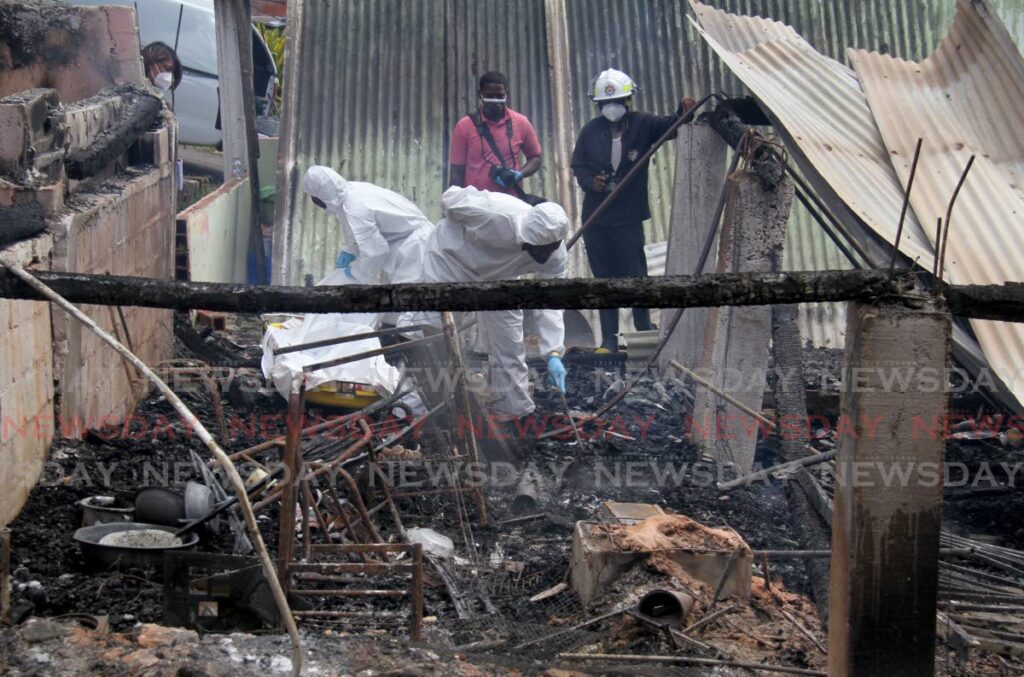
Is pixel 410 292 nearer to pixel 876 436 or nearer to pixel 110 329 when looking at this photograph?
pixel 876 436

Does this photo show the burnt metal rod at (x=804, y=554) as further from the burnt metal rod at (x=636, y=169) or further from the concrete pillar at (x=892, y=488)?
the burnt metal rod at (x=636, y=169)

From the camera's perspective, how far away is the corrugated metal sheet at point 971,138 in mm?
6070

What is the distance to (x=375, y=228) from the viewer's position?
360 inches

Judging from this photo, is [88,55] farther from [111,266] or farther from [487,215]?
[487,215]

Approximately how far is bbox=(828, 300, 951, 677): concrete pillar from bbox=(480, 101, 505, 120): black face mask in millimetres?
6699

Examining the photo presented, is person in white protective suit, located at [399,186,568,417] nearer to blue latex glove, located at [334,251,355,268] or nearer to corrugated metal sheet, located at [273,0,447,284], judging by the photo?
blue latex glove, located at [334,251,355,268]

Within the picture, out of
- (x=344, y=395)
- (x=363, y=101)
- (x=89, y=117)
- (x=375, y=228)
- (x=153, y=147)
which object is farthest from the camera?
(x=363, y=101)

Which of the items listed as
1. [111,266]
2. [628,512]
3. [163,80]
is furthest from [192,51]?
[628,512]

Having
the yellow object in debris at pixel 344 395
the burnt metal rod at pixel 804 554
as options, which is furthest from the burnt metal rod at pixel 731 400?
the yellow object in debris at pixel 344 395

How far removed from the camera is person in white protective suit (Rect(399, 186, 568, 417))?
7539 mm

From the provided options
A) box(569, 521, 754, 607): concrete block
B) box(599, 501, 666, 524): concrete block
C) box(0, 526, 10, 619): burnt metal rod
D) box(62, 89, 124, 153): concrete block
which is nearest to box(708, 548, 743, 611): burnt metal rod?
box(569, 521, 754, 607): concrete block

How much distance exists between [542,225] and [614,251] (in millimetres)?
2447

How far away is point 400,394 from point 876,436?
3120 millimetres

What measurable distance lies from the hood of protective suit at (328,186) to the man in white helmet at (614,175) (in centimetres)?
200
